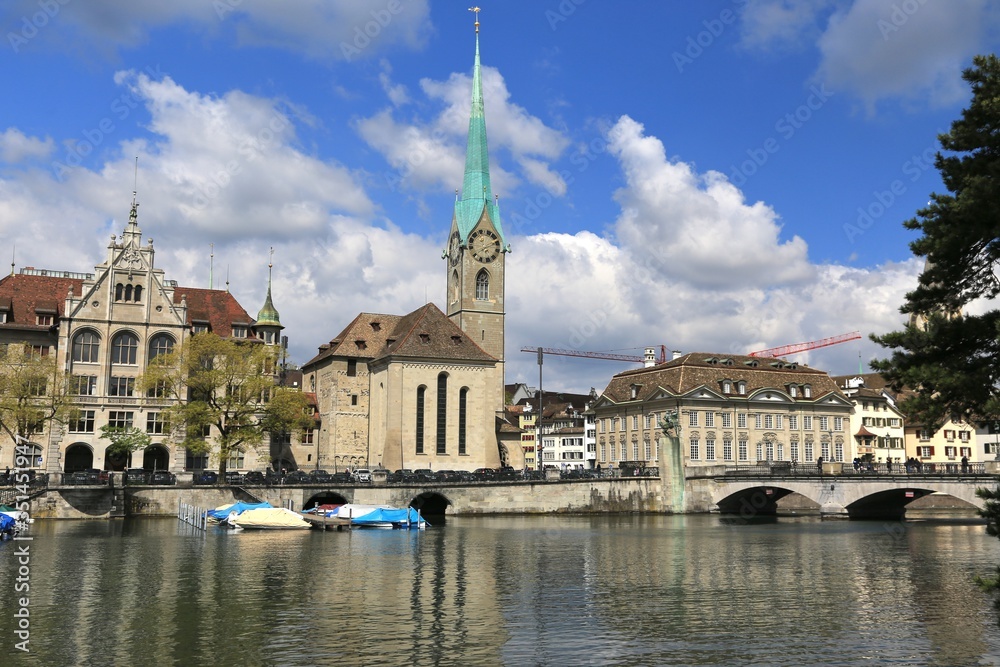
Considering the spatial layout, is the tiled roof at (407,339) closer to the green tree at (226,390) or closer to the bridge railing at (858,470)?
the green tree at (226,390)

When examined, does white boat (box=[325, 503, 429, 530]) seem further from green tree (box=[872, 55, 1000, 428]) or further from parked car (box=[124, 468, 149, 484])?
green tree (box=[872, 55, 1000, 428])

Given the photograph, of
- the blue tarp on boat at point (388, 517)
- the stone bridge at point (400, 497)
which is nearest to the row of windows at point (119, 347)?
the stone bridge at point (400, 497)

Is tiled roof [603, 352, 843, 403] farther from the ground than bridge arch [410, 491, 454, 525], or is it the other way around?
tiled roof [603, 352, 843, 403]

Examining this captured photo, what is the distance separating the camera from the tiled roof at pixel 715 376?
326 feet

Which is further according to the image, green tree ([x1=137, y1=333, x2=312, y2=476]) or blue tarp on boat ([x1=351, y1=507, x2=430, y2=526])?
green tree ([x1=137, y1=333, x2=312, y2=476])

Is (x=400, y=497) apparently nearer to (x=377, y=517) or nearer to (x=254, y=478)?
(x=377, y=517)

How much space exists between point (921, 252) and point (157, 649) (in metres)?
19.4

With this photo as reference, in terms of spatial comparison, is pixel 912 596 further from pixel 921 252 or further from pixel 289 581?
pixel 289 581

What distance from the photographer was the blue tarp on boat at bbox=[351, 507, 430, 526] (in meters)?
65.1

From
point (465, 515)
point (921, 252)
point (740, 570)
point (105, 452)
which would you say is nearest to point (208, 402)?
point (105, 452)

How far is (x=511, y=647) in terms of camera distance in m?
23.8

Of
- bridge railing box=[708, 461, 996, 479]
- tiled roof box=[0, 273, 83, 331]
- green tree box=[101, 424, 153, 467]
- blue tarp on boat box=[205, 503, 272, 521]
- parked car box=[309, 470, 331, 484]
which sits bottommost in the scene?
blue tarp on boat box=[205, 503, 272, 521]

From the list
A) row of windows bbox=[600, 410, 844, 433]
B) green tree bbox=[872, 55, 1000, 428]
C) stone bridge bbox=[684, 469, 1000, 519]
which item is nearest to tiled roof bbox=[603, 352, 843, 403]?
row of windows bbox=[600, 410, 844, 433]

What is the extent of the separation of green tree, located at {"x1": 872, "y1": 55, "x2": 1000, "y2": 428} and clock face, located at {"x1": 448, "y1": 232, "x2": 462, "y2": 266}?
3728 inches
